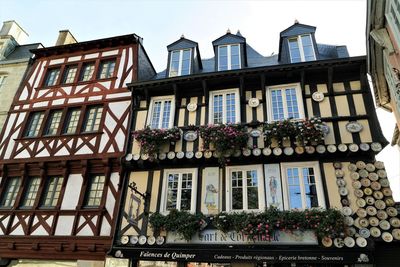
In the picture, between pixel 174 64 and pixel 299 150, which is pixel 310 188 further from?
pixel 174 64

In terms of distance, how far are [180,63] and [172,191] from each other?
536 centimetres

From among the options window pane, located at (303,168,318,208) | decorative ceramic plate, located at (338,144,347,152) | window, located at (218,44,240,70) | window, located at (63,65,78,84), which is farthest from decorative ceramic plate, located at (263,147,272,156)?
window, located at (63,65,78,84)

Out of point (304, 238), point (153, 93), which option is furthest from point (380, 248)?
point (153, 93)

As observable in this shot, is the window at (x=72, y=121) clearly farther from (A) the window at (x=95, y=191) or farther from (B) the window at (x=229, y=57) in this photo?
(B) the window at (x=229, y=57)

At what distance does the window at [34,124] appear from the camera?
37.8ft

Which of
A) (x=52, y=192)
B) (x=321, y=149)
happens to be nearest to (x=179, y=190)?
(x=321, y=149)

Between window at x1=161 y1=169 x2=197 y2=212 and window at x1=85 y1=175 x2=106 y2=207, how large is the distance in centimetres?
242

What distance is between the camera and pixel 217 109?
32.7 ft

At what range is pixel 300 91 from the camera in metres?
9.38

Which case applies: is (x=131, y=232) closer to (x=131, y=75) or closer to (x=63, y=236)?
(x=63, y=236)

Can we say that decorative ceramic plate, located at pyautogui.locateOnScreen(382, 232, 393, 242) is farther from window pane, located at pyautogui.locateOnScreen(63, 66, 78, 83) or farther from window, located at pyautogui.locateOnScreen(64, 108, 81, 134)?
window pane, located at pyautogui.locateOnScreen(63, 66, 78, 83)

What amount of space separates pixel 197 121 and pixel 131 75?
3829 millimetres

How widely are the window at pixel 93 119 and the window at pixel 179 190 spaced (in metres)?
3.78

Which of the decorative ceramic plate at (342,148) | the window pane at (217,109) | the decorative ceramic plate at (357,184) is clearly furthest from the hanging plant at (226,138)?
the decorative ceramic plate at (357,184)
